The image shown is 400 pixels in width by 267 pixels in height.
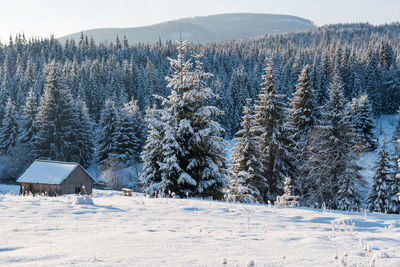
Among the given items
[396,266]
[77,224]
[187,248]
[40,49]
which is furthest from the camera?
[40,49]

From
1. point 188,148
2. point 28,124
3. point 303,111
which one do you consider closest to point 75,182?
point 188,148

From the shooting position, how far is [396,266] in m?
3.12

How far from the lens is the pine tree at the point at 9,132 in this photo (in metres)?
58.6

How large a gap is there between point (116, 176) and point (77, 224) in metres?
46.8

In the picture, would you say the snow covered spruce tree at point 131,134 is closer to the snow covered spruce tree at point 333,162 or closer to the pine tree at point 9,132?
the pine tree at point 9,132

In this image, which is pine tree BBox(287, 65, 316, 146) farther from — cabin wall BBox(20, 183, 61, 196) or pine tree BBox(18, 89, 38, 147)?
pine tree BBox(18, 89, 38, 147)

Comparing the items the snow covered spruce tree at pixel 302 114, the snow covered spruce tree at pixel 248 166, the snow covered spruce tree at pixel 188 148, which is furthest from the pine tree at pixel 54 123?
the snow covered spruce tree at pixel 188 148

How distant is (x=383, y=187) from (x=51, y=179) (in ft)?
113

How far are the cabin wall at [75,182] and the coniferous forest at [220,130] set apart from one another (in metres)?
9.68

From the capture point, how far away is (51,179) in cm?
3588

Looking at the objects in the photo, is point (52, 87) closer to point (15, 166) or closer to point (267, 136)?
point (15, 166)

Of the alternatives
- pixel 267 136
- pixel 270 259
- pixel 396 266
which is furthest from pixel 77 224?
pixel 267 136

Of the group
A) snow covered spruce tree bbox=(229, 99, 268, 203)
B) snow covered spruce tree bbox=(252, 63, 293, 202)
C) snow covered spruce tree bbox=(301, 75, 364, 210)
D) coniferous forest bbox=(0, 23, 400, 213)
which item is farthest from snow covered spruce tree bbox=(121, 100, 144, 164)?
snow covered spruce tree bbox=(301, 75, 364, 210)

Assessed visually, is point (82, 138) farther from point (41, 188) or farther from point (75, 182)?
point (41, 188)
